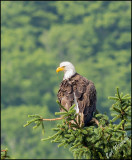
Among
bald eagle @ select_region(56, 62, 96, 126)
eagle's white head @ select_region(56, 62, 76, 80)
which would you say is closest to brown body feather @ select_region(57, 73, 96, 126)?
bald eagle @ select_region(56, 62, 96, 126)

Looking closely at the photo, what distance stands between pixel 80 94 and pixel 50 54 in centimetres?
5186

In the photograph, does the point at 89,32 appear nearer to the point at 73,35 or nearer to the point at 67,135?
the point at 73,35

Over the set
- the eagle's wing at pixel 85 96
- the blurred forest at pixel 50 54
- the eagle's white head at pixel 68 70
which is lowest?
the eagle's wing at pixel 85 96

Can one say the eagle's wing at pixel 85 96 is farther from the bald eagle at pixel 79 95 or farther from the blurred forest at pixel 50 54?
the blurred forest at pixel 50 54

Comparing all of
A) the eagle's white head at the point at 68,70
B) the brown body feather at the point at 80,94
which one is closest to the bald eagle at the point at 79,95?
the brown body feather at the point at 80,94

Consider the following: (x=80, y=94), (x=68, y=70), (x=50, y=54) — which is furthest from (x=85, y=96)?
(x=50, y=54)

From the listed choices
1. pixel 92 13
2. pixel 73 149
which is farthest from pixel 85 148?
pixel 92 13

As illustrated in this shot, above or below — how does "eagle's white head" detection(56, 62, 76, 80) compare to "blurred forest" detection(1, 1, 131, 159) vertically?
below

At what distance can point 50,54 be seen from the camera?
189 ft

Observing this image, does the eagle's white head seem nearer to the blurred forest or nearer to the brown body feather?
the brown body feather

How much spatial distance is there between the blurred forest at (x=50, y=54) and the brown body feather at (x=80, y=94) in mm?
35891

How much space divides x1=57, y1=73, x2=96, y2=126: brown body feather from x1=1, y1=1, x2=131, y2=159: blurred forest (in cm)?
3589

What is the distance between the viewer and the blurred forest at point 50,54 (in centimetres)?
4597

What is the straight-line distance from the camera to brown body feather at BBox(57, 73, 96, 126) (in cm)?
595
